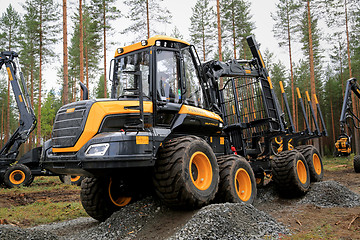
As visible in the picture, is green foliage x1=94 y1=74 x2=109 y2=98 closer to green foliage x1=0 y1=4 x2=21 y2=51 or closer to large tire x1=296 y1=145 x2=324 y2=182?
green foliage x1=0 y1=4 x2=21 y2=51

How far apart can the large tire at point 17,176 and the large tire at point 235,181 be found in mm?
10489

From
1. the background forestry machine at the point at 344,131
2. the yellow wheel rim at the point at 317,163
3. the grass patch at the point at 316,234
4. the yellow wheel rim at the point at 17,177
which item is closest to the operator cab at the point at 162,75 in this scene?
the grass patch at the point at 316,234

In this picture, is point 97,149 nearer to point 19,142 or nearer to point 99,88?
point 19,142

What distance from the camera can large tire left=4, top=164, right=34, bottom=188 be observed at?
1264 centimetres

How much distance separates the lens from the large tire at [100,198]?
19.6 feet

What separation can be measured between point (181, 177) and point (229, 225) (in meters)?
0.97

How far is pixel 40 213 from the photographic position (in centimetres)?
782

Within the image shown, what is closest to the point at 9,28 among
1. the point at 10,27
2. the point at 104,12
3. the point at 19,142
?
the point at 10,27

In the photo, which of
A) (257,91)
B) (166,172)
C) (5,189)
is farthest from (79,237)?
(5,189)

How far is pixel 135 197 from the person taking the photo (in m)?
6.27

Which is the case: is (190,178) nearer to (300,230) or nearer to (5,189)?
(300,230)

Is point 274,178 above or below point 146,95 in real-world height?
below

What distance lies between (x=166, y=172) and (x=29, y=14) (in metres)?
24.7

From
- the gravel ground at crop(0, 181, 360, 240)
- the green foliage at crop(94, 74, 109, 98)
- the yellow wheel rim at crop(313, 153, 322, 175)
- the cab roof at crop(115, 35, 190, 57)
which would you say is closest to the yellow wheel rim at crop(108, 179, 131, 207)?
the gravel ground at crop(0, 181, 360, 240)
